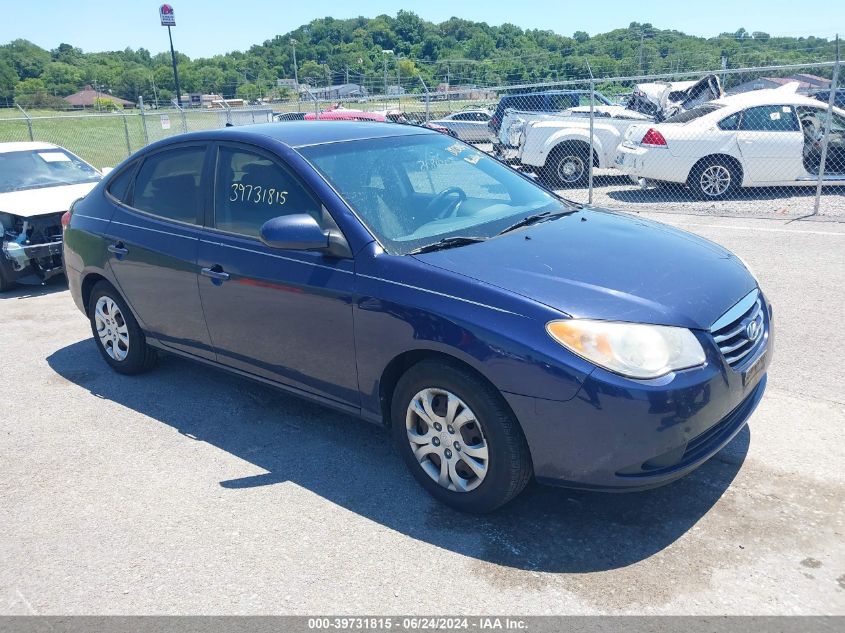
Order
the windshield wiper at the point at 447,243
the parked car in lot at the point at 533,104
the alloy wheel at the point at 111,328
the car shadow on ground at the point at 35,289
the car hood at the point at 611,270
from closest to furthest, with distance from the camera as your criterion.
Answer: the car hood at the point at 611,270 → the windshield wiper at the point at 447,243 → the alloy wheel at the point at 111,328 → the car shadow on ground at the point at 35,289 → the parked car in lot at the point at 533,104

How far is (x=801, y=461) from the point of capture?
3.71m

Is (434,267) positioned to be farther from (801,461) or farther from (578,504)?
(801,461)

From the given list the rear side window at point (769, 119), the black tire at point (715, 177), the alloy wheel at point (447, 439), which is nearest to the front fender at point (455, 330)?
the alloy wheel at point (447, 439)

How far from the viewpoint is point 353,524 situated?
134 inches

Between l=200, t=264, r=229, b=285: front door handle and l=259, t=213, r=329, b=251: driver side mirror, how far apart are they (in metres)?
0.65

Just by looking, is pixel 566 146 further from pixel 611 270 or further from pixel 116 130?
pixel 116 130

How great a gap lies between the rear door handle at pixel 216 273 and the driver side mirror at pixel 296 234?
652 mm

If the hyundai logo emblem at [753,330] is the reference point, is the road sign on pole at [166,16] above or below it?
above

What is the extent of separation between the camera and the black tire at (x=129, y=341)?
5.16 metres

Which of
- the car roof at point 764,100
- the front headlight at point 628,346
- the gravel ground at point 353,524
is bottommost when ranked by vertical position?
the gravel ground at point 353,524

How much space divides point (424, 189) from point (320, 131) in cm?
78

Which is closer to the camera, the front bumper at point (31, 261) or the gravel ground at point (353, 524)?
the gravel ground at point (353, 524)

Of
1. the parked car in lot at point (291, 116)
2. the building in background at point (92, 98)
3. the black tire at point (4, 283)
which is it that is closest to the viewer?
the black tire at point (4, 283)

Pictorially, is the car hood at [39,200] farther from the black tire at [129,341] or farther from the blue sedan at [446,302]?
Result: the blue sedan at [446,302]
